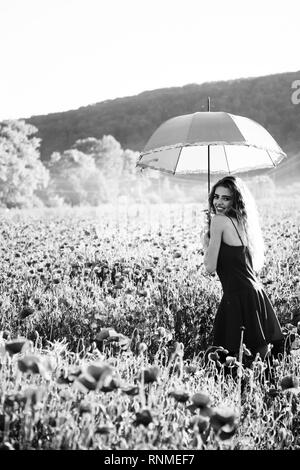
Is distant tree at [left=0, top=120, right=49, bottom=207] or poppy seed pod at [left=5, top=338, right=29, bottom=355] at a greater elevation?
distant tree at [left=0, top=120, right=49, bottom=207]

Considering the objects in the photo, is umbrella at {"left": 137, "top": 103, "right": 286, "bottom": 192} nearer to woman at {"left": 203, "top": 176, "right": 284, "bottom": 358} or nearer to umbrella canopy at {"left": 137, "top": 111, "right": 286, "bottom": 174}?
umbrella canopy at {"left": 137, "top": 111, "right": 286, "bottom": 174}

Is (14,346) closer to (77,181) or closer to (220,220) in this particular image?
(220,220)

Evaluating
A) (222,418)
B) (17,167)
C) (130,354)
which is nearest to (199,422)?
(222,418)

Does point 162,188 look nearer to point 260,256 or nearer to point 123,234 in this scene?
point 123,234

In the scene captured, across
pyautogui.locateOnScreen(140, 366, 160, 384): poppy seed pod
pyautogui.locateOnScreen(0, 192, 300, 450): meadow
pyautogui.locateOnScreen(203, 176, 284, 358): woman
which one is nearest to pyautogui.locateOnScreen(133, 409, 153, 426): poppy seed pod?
pyautogui.locateOnScreen(0, 192, 300, 450): meadow

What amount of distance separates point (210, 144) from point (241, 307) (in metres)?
1.38

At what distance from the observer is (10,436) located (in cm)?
178

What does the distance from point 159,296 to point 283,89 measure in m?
73.6

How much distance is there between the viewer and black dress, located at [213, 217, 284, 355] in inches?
143

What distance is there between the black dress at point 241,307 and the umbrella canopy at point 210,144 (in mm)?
1019

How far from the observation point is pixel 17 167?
2530 cm

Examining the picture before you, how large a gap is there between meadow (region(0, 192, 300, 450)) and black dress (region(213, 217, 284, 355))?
18 centimetres
